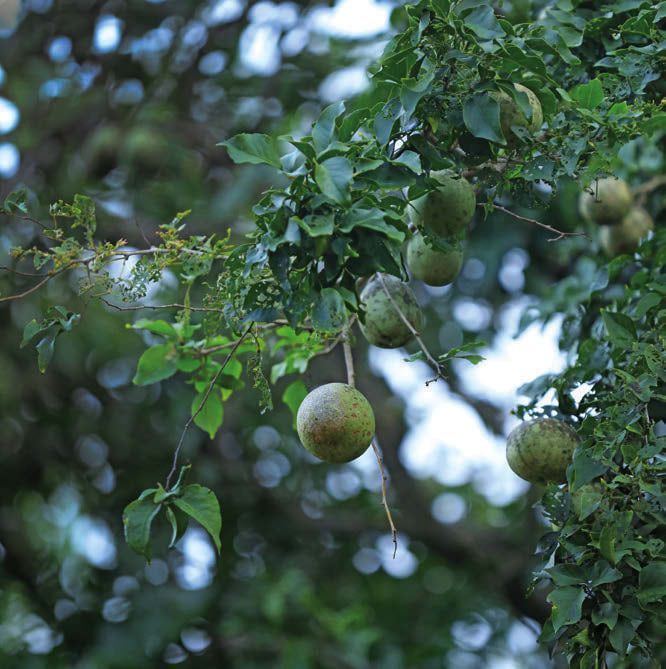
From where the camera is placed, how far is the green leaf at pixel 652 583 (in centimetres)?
160

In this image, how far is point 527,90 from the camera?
182cm

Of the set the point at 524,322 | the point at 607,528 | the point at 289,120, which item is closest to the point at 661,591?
the point at 607,528

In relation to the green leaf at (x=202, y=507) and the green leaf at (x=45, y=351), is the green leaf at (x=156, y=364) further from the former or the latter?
the green leaf at (x=202, y=507)

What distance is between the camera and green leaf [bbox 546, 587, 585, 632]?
5.33 ft

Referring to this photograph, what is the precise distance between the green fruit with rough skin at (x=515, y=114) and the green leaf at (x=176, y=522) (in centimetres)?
102

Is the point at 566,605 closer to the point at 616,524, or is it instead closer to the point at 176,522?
the point at 616,524

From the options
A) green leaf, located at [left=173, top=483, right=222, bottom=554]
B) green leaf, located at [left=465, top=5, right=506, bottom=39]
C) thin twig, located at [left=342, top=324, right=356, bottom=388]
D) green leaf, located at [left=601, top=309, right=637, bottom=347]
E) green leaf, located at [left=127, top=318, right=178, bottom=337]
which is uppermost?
green leaf, located at [left=465, top=5, right=506, bottom=39]

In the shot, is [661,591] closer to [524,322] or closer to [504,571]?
[524,322]

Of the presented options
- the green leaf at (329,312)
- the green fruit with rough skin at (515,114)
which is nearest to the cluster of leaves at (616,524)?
the green fruit with rough skin at (515,114)

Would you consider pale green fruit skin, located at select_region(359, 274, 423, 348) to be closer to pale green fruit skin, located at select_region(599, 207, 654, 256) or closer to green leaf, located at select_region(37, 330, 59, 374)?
green leaf, located at select_region(37, 330, 59, 374)

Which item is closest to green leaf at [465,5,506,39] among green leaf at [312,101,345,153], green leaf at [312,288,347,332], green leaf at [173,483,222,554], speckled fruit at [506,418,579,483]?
green leaf at [312,101,345,153]

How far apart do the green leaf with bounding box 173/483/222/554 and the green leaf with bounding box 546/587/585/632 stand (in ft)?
2.11

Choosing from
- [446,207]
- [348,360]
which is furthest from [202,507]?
[446,207]

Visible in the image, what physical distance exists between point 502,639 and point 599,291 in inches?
146
